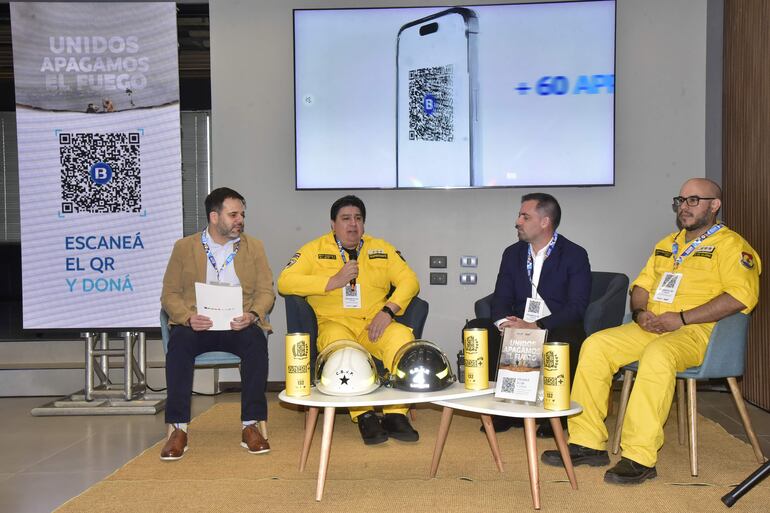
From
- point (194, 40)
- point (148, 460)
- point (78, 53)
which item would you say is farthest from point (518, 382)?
point (194, 40)

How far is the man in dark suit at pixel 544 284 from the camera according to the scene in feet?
12.3

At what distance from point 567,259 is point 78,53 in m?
3.27

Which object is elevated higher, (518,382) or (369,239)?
(369,239)

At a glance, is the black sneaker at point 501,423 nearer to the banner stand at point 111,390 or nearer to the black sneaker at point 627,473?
the black sneaker at point 627,473

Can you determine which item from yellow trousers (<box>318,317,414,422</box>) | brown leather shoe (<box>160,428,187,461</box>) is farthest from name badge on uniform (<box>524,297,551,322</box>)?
brown leather shoe (<box>160,428,187,461</box>)

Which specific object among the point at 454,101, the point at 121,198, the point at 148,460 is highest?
the point at 454,101

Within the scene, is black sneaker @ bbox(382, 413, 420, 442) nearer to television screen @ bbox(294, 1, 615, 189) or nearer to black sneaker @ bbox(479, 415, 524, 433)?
black sneaker @ bbox(479, 415, 524, 433)

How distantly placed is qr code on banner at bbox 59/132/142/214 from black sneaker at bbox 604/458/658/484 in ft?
10.5

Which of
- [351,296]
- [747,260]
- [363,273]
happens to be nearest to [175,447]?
[351,296]

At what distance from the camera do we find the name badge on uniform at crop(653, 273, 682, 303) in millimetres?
3402

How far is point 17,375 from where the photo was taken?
5184 millimetres

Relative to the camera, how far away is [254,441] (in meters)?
3.47

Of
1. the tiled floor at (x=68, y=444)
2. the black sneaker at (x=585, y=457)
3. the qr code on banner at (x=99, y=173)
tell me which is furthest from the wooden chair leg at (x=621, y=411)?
the qr code on banner at (x=99, y=173)

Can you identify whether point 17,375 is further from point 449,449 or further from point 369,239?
point 449,449
